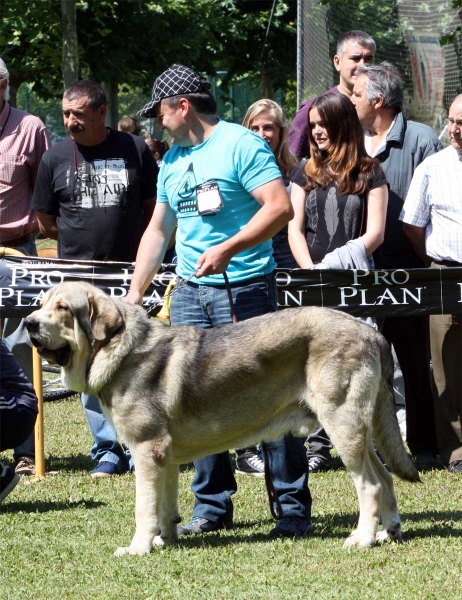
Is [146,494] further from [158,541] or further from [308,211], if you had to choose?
[308,211]

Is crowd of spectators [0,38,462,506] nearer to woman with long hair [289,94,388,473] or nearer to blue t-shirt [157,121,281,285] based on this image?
woman with long hair [289,94,388,473]

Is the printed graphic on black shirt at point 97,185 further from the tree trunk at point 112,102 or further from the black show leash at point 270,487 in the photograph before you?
the tree trunk at point 112,102

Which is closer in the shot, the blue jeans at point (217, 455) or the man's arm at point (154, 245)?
the blue jeans at point (217, 455)

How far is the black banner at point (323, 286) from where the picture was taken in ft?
23.5

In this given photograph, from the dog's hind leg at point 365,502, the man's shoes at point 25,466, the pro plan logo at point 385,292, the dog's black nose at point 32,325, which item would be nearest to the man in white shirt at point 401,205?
the pro plan logo at point 385,292

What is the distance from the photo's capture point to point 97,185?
7.48 metres

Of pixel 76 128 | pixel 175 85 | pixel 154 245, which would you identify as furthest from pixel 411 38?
pixel 175 85

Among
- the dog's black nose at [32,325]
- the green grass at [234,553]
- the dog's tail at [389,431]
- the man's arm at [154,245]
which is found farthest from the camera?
the man's arm at [154,245]

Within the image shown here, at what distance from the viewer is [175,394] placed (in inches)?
204

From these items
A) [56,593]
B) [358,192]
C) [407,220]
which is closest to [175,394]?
[56,593]

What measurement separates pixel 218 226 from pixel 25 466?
3.03m

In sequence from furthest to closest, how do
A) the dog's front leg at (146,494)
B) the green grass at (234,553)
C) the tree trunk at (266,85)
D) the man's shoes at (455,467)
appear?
the tree trunk at (266,85) < the man's shoes at (455,467) < the dog's front leg at (146,494) < the green grass at (234,553)

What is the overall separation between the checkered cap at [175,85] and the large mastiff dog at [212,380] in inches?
42.4

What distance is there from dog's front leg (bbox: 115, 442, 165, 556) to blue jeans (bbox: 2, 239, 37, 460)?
2656 millimetres
